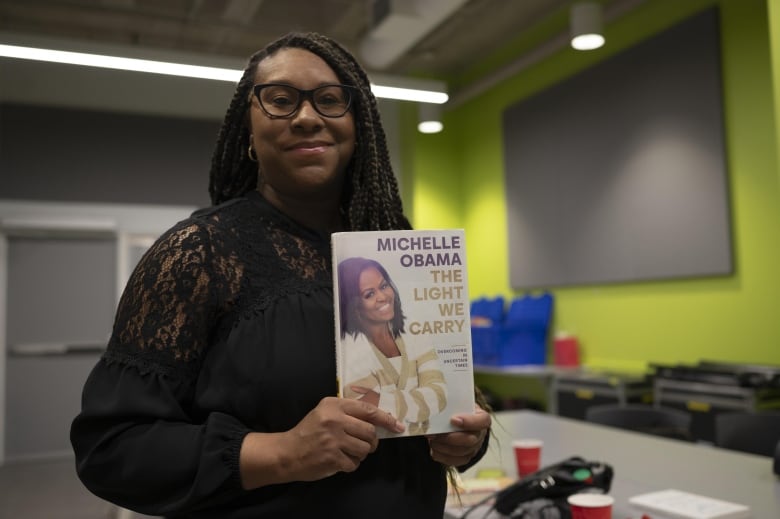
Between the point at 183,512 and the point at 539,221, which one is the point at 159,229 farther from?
the point at 183,512

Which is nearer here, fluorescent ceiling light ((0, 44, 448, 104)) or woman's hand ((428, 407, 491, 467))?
woman's hand ((428, 407, 491, 467))

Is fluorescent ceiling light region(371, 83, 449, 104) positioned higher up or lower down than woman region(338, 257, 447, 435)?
higher up

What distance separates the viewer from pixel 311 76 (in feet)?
3.76

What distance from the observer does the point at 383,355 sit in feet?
3.33

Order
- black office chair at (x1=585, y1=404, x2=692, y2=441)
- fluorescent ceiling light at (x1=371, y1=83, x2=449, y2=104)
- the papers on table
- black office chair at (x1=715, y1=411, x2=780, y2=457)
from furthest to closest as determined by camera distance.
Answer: fluorescent ceiling light at (x1=371, y1=83, x2=449, y2=104), black office chair at (x1=585, y1=404, x2=692, y2=441), black office chair at (x1=715, y1=411, x2=780, y2=457), the papers on table

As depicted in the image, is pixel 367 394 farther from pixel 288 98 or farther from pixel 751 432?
pixel 751 432

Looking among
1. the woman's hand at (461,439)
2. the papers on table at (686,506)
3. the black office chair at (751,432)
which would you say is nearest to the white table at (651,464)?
the papers on table at (686,506)

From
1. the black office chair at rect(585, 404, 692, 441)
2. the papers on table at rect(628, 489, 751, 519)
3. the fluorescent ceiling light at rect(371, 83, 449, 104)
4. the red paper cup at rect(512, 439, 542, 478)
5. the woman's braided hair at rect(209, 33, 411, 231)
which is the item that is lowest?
the black office chair at rect(585, 404, 692, 441)

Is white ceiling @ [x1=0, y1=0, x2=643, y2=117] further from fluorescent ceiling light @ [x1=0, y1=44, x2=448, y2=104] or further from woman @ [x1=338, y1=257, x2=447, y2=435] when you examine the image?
Answer: woman @ [x1=338, y1=257, x2=447, y2=435]

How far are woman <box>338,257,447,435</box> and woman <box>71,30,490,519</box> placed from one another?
45mm

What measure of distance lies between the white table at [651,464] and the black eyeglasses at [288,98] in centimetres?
97

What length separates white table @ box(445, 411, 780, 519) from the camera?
1.98m

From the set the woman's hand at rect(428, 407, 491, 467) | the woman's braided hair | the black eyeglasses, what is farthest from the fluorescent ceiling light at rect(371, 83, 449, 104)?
the woman's hand at rect(428, 407, 491, 467)

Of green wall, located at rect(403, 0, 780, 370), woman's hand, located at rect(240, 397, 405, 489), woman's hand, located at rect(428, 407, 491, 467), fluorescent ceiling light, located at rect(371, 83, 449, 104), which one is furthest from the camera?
fluorescent ceiling light, located at rect(371, 83, 449, 104)
